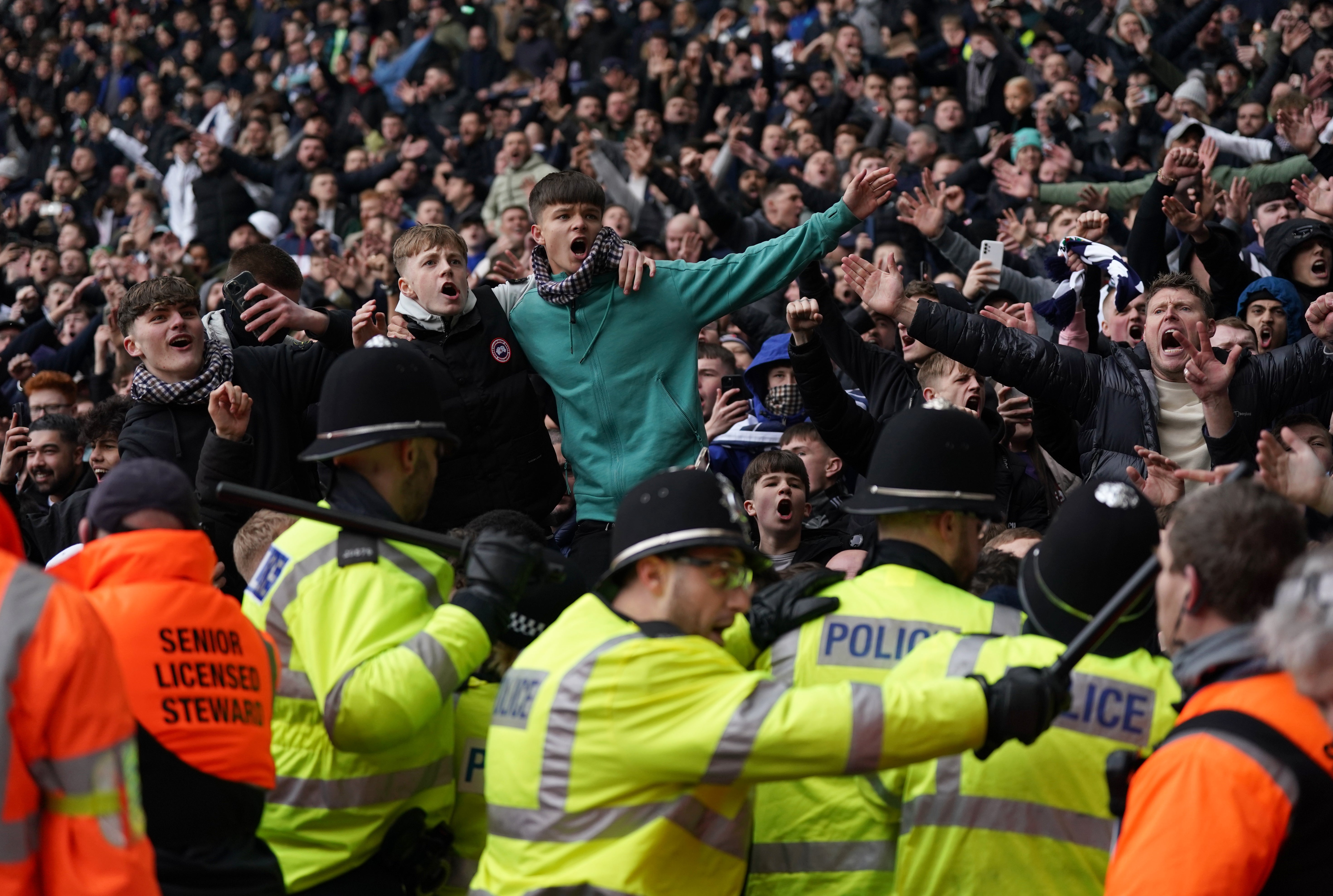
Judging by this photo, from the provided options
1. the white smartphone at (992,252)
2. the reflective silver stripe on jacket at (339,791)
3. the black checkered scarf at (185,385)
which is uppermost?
the black checkered scarf at (185,385)

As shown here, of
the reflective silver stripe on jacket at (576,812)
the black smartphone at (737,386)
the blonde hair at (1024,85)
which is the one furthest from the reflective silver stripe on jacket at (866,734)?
the blonde hair at (1024,85)

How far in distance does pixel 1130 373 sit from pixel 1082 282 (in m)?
1.15

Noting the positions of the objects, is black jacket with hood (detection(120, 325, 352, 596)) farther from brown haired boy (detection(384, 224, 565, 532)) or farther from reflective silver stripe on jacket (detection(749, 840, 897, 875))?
reflective silver stripe on jacket (detection(749, 840, 897, 875))

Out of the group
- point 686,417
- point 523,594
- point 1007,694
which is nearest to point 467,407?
point 686,417

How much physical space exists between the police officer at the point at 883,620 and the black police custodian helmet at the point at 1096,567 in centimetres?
23

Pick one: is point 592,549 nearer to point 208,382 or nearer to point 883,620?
point 208,382

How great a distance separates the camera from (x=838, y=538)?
666cm

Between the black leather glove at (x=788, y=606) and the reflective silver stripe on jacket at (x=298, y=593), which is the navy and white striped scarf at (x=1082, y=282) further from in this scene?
the reflective silver stripe on jacket at (x=298, y=593)

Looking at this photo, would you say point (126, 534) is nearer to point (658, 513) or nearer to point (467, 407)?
point (658, 513)

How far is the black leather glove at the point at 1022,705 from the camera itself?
3020 millimetres

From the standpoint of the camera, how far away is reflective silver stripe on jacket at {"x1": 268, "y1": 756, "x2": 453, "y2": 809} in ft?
12.7

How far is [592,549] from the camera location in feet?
18.3

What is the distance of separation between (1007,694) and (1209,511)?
0.55 meters

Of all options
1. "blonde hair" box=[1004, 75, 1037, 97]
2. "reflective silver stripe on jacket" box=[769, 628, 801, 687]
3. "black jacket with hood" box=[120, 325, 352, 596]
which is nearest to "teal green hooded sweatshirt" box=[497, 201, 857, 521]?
"black jacket with hood" box=[120, 325, 352, 596]
